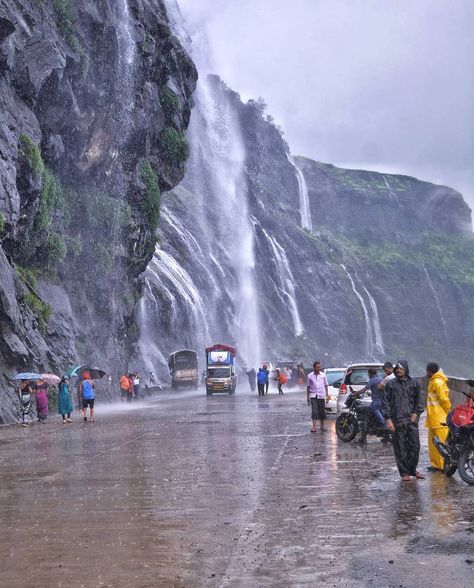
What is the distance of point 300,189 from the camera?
155m

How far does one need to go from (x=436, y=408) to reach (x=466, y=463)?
1330 mm

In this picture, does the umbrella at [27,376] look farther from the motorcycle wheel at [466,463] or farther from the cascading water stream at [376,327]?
the cascading water stream at [376,327]

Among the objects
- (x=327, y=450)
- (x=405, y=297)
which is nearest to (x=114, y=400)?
(x=327, y=450)

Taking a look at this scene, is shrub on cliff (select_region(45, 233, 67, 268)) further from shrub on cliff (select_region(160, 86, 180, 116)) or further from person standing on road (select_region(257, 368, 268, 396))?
shrub on cliff (select_region(160, 86, 180, 116))

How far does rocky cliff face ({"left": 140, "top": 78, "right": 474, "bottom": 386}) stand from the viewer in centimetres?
8138

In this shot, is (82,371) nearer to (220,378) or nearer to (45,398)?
(45,398)

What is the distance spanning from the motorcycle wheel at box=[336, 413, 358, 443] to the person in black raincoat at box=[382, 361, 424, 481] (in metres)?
5.72

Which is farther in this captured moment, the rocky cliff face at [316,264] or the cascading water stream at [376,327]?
the cascading water stream at [376,327]

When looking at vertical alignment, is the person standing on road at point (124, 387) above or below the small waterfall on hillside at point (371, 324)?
below

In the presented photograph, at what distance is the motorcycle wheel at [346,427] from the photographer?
17969 millimetres

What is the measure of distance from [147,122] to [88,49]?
6.30m

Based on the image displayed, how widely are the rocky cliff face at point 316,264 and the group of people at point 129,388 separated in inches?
713

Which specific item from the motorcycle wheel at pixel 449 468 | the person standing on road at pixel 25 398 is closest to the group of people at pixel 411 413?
the motorcycle wheel at pixel 449 468

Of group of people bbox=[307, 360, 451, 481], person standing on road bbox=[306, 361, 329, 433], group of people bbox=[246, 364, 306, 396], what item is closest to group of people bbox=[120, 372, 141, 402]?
group of people bbox=[246, 364, 306, 396]
